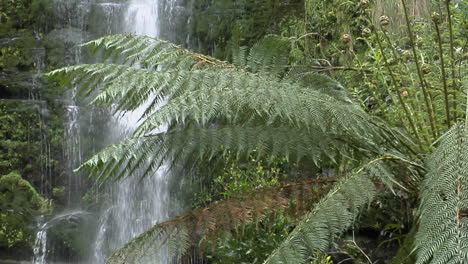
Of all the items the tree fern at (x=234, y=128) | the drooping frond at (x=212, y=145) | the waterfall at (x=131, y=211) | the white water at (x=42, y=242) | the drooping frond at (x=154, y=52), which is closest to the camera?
the tree fern at (x=234, y=128)

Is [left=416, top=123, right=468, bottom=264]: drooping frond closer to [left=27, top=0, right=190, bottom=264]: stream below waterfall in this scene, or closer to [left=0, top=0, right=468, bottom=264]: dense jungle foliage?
[left=0, top=0, right=468, bottom=264]: dense jungle foliage

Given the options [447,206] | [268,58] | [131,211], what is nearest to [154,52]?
[268,58]

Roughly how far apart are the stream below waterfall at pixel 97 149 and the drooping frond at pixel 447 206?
19.6 ft

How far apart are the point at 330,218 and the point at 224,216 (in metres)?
0.44

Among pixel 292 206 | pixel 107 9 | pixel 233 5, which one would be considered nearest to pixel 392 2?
pixel 292 206

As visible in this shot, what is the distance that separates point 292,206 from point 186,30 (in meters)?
6.70

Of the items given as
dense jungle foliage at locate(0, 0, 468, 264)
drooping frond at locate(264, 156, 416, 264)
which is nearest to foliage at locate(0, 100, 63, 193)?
dense jungle foliage at locate(0, 0, 468, 264)

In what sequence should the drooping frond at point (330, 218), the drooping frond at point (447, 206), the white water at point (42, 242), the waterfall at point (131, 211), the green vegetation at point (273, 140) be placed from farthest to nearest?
the white water at point (42, 242) < the waterfall at point (131, 211) < the green vegetation at point (273, 140) < the drooping frond at point (330, 218) < the drooping frond at point (447, 206)

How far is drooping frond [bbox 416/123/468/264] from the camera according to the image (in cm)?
137

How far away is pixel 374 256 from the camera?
4094 mm

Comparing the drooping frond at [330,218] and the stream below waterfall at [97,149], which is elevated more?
the drooping frond at [330,218]

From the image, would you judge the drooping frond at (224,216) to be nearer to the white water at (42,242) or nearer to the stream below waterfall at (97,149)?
the stream below waterfall at (97,149)

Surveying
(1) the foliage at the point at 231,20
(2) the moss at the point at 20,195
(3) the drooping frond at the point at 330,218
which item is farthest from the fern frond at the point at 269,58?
(2) the moss at the point at 20,195

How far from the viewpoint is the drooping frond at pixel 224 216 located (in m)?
2.07
